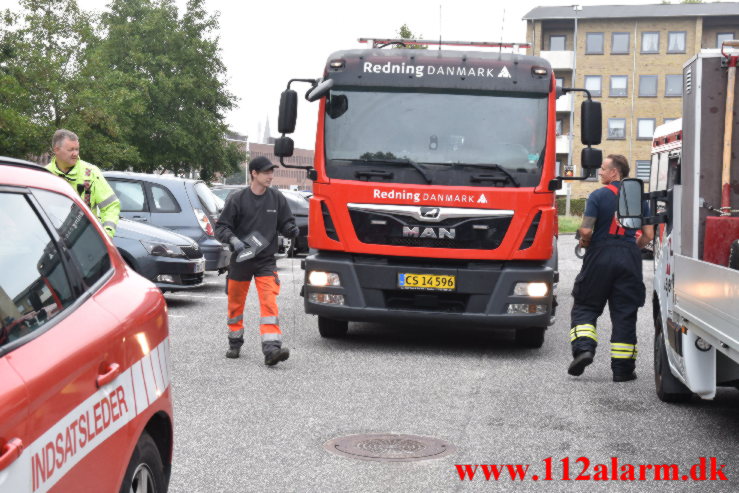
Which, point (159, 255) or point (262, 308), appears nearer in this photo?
point (262, 308)

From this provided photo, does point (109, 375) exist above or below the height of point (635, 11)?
below

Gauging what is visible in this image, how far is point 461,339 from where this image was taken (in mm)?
12844

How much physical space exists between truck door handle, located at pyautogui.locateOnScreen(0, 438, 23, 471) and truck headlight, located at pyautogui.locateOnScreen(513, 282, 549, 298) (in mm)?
8691

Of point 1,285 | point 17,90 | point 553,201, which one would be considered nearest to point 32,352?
point 1,285

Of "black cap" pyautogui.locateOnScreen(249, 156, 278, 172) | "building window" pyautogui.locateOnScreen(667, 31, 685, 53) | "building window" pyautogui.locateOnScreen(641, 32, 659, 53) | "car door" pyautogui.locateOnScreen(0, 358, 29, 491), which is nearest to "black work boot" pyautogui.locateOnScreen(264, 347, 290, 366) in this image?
"black cap" pyautogui.locateOnScreen(249, 156, 278, 172)

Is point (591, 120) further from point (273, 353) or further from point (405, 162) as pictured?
point (273, 353)

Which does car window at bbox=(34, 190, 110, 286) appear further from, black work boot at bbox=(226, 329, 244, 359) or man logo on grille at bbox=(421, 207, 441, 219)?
man logo on grille at bbox=(421, 207, 441, 219)

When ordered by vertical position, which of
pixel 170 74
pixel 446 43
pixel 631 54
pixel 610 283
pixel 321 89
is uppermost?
pixel 631 54

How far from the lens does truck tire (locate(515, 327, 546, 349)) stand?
11703 millimetres

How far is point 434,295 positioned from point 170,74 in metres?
55.4

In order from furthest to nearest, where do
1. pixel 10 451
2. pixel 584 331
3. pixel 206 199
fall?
pixel 206 199 < pixel 584 331 < pixel 10 451

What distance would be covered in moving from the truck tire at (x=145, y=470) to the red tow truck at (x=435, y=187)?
7114 mm

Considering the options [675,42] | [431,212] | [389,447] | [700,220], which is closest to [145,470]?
[389,447]

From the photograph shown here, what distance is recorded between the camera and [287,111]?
38.1ft
